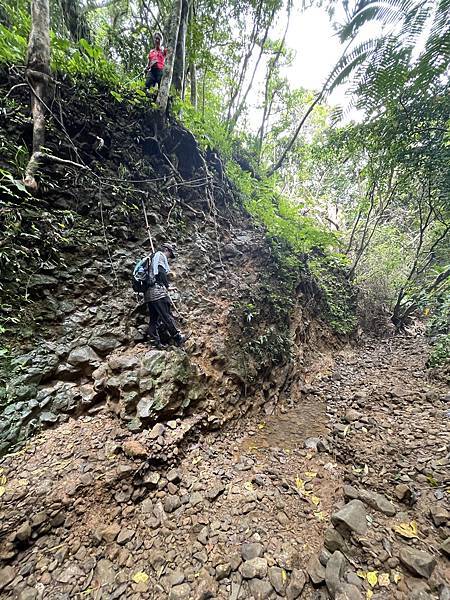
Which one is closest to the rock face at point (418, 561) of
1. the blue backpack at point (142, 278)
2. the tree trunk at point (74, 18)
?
the blue backpack at point (142, 278)

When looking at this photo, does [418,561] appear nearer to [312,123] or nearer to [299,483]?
[299,483]

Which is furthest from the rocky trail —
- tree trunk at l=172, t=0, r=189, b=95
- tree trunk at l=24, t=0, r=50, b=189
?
tree trunk at l=172, t=0, r=189, b=95

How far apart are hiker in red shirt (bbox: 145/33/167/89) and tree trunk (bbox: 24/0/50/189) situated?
220cm

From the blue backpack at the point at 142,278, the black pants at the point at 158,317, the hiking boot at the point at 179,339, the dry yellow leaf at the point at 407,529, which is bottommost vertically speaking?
the dry yellow leaf at the point at 407,529

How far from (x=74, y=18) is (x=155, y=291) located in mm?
8022

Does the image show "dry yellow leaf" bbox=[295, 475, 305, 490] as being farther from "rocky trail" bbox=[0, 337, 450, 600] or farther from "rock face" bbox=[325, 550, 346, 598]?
"rock face" bbox=[325, 550, 346, 598]

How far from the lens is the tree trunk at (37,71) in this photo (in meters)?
3.78

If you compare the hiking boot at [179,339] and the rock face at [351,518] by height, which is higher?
the hiking boot at [179,339]

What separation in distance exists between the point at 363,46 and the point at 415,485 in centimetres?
761

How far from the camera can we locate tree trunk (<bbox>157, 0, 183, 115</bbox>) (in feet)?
17.9

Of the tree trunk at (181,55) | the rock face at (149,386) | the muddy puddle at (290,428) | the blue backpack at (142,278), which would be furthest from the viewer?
the tree trunk at (181,55)

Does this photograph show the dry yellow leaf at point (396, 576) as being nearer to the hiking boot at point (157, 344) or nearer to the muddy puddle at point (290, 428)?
the muddy puddle at point (290, 428)

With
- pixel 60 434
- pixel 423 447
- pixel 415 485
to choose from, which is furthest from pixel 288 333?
pixel 60 434

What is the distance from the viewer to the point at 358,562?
2.26 metres
